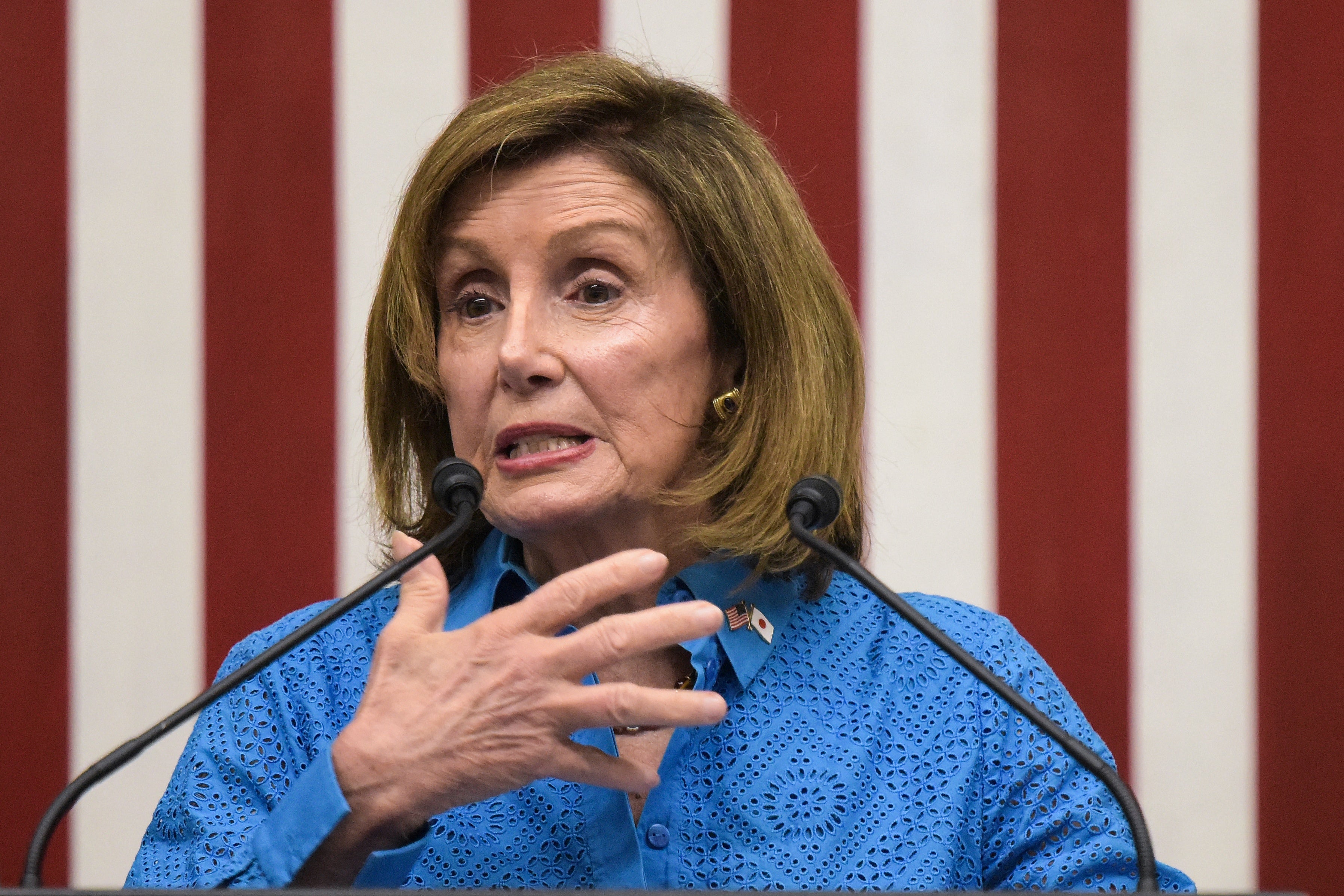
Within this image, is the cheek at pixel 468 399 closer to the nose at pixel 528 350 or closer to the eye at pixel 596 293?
the nose at pixel 528 350

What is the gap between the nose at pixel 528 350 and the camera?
1455 millimetres

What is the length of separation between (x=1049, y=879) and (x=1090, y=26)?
1.39 meters

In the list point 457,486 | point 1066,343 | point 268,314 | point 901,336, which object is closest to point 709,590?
point 457,486

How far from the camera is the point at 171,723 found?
102 cm

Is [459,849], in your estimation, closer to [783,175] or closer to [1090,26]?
[783,175]

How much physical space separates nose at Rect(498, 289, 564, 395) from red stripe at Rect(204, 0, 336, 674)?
0.78m

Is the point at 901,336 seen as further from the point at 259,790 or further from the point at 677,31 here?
the point at 259,790

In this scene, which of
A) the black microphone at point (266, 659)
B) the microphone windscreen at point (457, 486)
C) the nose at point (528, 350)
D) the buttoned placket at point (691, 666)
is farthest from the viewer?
the nose at point (528, 350)

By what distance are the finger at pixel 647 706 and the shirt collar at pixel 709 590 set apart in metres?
0.38

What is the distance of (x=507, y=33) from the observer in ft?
7.28

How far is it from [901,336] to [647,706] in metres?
1.19

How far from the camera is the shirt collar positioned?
1505 mm

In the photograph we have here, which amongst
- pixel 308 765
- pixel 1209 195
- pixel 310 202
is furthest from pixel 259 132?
pixel 1209 195

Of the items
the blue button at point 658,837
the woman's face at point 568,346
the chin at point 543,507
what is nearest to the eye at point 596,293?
the woman's face at point 568,346
